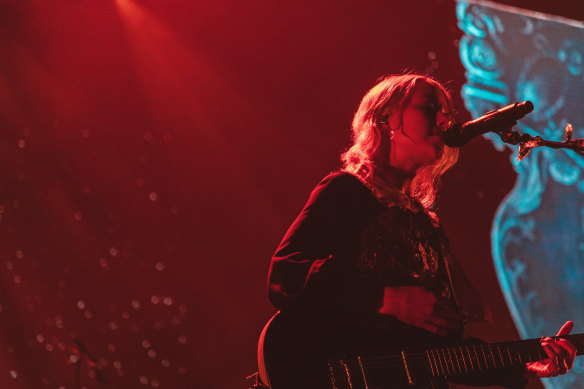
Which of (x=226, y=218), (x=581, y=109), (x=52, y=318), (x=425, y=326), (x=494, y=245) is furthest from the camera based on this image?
(x=581, y=109)

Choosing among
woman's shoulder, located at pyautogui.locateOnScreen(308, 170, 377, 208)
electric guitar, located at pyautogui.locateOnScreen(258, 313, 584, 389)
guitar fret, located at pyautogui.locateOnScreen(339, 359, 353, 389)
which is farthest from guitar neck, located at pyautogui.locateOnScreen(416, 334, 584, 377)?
woman's shoulder, located at pyautogui.locateOnScreen(308, 170, 377, 208)

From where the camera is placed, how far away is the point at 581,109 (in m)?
3.91

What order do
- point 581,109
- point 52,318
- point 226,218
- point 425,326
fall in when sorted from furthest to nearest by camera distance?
point 581,109 < point 226,218 < point 52,318 < point 425,326

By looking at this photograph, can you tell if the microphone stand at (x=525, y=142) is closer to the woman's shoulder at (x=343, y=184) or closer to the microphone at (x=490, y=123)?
the microphone at (x=490, y=123)

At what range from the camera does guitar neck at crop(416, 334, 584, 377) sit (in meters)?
1.40

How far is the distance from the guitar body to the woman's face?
0.59m

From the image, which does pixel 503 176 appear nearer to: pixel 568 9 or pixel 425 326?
pixel 568 9

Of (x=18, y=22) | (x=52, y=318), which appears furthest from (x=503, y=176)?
(x=18, y=22)

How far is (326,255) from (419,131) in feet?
1.81

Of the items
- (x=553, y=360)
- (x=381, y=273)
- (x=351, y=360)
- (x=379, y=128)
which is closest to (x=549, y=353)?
(x=553, y=360)

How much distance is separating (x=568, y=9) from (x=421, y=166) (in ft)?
10.4

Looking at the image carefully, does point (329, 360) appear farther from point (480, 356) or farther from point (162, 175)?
point (162, 175)

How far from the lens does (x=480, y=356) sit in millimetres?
1510

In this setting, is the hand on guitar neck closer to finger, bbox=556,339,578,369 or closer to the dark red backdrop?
finger, bbox=556,339,578,369
